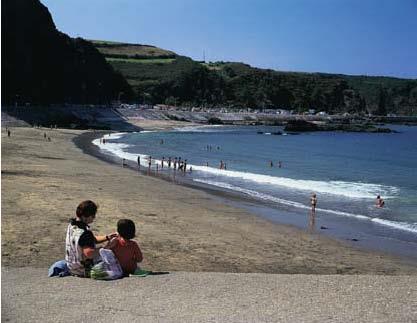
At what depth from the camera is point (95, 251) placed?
8.85 m

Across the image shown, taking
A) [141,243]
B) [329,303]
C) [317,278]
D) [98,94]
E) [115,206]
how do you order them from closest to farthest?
[329,303] → [317,278] → [141,243] → [115,206] → [98,94]

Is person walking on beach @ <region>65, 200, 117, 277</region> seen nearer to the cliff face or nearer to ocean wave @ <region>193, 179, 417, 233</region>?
ocean wave @ <region>193, 179, 417, 233</region>

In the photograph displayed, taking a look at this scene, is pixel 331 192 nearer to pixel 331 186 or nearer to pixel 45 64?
pixel 331 186

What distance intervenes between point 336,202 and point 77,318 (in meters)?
23.9

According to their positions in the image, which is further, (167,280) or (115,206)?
(115,206)

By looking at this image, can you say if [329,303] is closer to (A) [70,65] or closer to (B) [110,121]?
(B) [110,121]

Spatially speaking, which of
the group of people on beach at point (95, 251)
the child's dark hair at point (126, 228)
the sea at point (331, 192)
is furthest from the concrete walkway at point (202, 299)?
the sea at point (331, 192)

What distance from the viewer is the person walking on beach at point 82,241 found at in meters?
8.49

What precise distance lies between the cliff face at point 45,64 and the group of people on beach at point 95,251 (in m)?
101

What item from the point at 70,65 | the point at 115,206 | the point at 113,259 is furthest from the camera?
the point at 70,65

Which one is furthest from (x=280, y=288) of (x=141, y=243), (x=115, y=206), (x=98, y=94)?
(x=98, y=94)

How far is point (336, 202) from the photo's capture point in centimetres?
2942

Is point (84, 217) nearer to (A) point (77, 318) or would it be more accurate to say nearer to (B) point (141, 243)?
(A) point (77, 318)

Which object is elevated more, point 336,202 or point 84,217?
point 84,217
